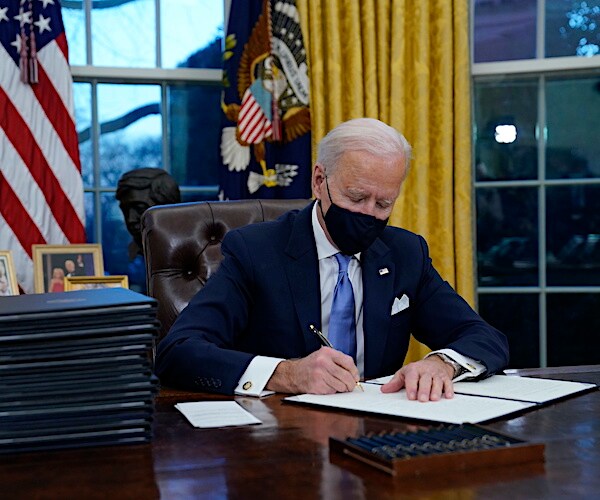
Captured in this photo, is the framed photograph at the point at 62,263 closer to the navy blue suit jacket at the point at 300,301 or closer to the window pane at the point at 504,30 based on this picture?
the navy blue suit jacket at the point at 300,301

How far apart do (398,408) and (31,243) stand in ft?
7.07

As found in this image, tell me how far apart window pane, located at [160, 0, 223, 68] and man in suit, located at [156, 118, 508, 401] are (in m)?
1.71

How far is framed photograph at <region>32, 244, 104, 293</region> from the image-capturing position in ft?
9.76

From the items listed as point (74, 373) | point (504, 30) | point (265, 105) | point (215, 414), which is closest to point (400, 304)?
point (215, 414)

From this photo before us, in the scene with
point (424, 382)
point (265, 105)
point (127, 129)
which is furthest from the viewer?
point (127, 129)

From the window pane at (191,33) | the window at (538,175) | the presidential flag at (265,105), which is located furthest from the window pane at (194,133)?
the window at (538,175)

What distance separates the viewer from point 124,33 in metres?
3.63

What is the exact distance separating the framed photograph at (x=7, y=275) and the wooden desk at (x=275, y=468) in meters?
1.74

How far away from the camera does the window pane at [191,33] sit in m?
3.68

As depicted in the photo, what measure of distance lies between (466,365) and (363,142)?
61 centimetres

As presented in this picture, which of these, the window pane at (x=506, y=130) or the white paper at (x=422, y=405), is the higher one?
the window pane at (x=506, y=130)

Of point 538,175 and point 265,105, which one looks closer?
point 265,105

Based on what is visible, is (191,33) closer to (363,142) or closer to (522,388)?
(363,142)

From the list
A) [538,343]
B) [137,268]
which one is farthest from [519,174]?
[137,268]
